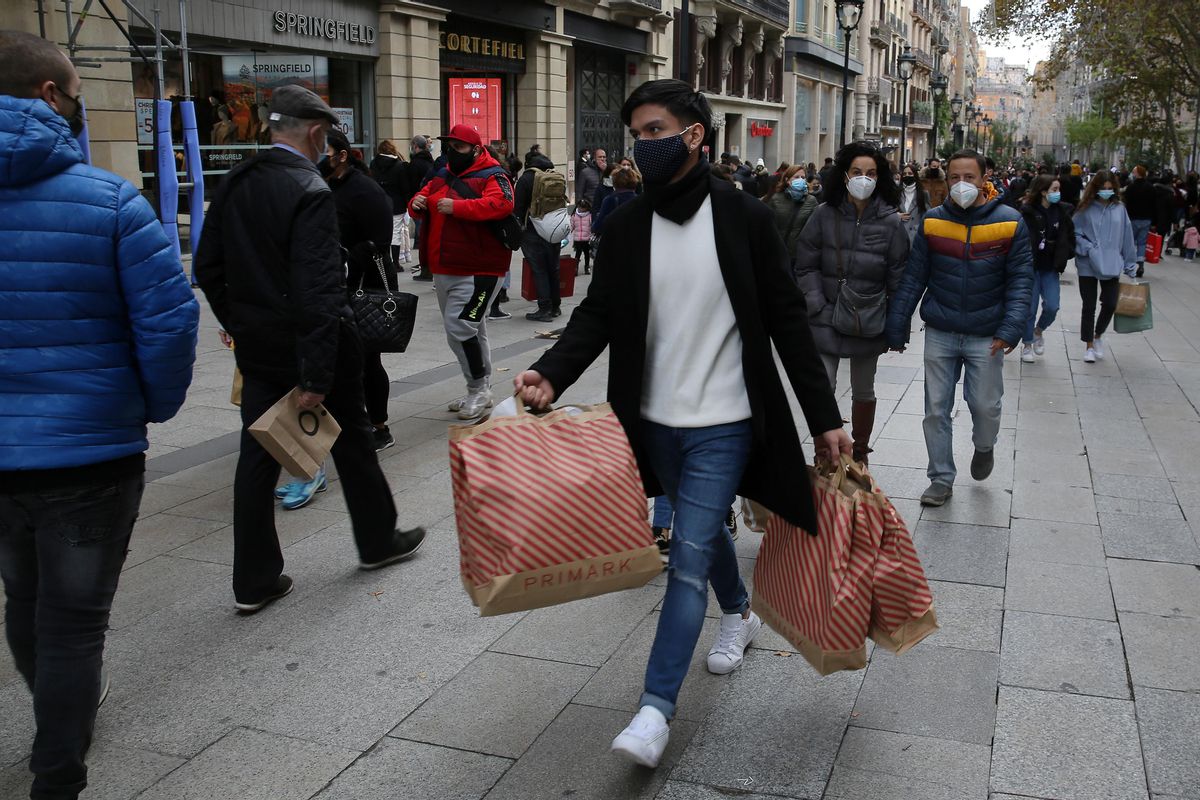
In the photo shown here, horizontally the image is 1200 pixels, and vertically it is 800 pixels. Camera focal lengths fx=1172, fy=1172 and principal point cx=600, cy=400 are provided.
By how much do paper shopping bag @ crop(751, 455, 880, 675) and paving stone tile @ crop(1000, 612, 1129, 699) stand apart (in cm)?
92

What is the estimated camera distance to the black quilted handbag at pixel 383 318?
19.3ft

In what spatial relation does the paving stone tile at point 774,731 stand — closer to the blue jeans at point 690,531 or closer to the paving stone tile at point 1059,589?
the blue jeans at point 690,531

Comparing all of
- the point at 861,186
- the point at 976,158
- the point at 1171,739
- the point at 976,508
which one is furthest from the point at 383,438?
the point at 1171,739

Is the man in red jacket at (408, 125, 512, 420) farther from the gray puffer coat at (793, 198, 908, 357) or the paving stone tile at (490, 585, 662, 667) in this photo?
the paving stone tile at (490, 585, 662, 667)

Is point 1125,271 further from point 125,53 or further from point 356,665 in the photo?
point 125,53

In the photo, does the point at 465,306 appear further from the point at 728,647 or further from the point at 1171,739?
the point at 1171,739

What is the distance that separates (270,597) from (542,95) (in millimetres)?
22174

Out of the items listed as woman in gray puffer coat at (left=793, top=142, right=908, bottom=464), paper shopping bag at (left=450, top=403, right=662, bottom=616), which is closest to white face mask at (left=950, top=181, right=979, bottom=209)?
woman in gray puffer coat at (left=793, top=142, right=908, bottom=464)

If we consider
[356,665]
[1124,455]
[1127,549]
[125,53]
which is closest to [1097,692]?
[1127,549]

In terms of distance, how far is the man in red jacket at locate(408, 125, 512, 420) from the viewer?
740 centimetres

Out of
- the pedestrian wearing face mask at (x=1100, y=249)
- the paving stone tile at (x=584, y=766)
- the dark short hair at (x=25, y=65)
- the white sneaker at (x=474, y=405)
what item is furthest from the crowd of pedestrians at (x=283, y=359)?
the pedestrian wearing face mask at (x=1100, y=249)

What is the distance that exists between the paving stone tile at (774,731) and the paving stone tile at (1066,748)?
474mm

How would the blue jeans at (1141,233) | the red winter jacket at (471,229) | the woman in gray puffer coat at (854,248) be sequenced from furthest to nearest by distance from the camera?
the blue jeans at (1141,233)
the red winter jacket at (471,229)
the woman in gray puffer coat at (854,248)

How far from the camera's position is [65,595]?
2885mm
